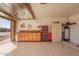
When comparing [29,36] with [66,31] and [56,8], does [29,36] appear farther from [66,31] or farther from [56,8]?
[56,8]

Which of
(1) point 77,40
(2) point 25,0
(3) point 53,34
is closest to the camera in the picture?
(2) point 25,0

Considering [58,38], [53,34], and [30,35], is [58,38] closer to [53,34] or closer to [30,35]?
[53,34]

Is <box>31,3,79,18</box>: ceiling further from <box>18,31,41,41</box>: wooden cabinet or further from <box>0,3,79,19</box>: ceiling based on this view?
<box>18,31,41,41</box>: wooden cabinet

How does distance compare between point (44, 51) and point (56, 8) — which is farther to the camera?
point (56, 8)

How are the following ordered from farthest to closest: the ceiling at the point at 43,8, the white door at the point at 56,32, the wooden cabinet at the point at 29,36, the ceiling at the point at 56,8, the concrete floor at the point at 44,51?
1. the wooden cabinet at the point at 29,36
2. the white door at the point at 56,32
3. the ceiling at the point at 56,8
4. the ceiling at the point at 43,8
5. the concrete floor at the point at 44,51

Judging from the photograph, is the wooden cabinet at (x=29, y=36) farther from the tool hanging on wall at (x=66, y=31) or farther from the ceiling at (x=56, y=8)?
the ceiling at (x=56, y=8)

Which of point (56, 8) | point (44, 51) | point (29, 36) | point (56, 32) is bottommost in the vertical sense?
point (44, 51)

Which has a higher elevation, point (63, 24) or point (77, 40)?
point (63, 24)

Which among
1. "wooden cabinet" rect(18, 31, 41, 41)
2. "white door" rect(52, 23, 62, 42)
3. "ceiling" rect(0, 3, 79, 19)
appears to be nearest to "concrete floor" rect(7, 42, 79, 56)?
"ceiling" rect(0, 3, 79, 19)

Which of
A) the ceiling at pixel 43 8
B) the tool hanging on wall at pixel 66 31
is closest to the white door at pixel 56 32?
the tool hanging on wall at pixel 66 31

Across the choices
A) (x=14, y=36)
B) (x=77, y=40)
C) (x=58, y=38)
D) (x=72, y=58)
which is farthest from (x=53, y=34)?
(x=72, y=58)

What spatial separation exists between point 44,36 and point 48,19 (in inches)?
74.1

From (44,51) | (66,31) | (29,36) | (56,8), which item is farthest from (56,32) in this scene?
(44,51)

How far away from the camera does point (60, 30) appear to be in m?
13.1
